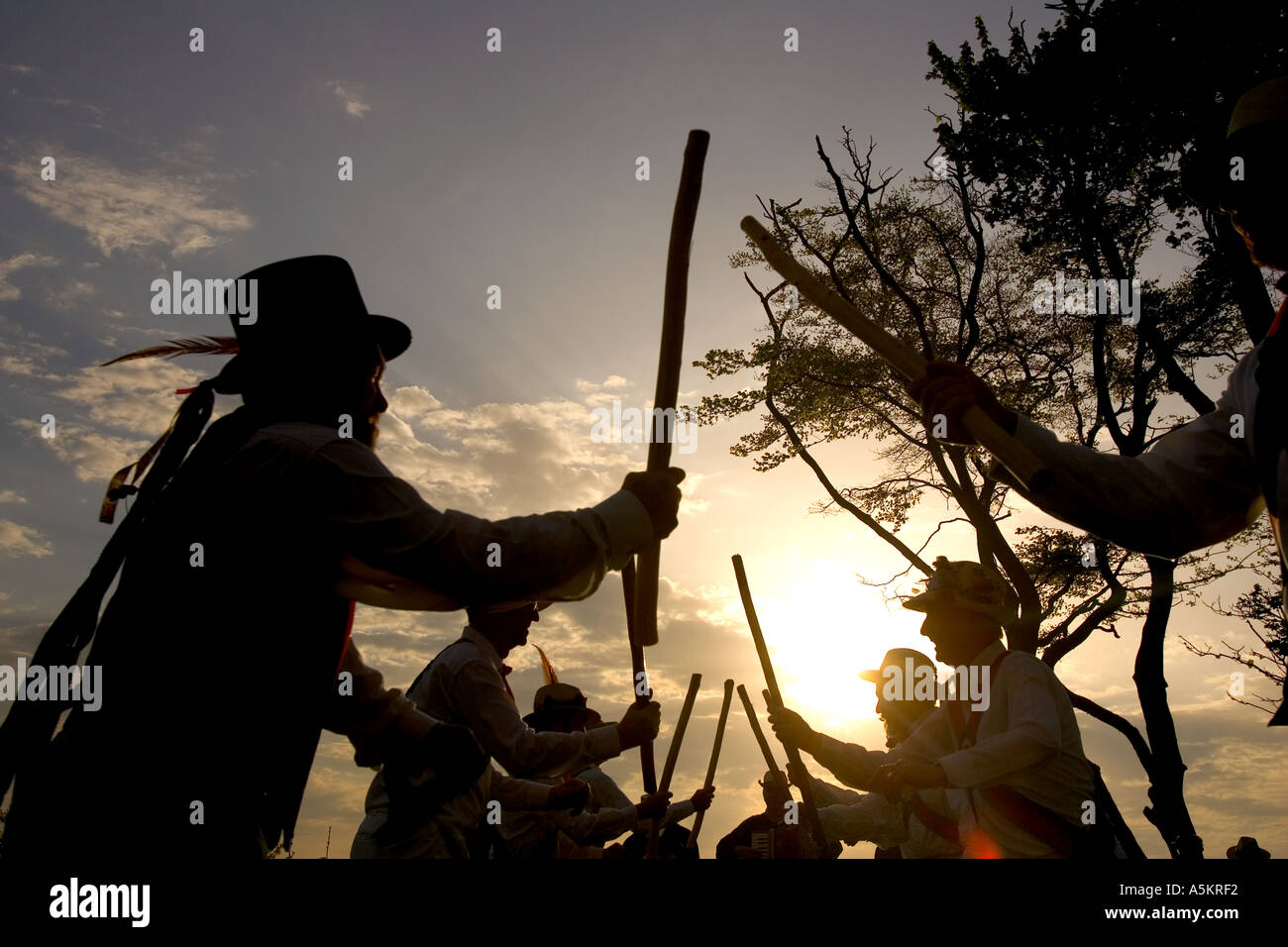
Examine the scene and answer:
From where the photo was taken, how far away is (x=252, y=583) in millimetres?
2223

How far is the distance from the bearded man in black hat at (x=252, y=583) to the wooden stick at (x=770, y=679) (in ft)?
13.2

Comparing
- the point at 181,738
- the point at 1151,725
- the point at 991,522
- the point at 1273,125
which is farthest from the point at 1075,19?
the point at 181,738

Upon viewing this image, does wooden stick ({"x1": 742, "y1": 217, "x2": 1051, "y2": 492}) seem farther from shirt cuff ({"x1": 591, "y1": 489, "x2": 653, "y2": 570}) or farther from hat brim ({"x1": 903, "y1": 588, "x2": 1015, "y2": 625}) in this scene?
hat brim ({"x1": 903, "y1": 588, "x2": 1015, "y2": 625})

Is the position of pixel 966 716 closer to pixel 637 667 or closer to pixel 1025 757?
pixel 1025 757

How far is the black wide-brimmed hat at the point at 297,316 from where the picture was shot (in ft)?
8.82

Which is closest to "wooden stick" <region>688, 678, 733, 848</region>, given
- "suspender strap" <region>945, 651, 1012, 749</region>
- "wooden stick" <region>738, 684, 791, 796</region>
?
"wooden stick" <region>738, 684, 791, 796</region>

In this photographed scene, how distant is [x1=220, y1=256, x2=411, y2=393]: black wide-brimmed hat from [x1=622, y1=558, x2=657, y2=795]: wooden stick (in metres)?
1.20

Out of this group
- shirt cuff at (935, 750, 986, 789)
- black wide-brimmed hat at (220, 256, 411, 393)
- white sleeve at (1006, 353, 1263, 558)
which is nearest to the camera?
white sleeve at (1006, 353, 1263, 558)

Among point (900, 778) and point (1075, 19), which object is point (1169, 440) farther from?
point (1075, 19)

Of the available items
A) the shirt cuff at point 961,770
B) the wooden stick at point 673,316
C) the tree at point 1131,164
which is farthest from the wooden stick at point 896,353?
the tree at point 1131,164

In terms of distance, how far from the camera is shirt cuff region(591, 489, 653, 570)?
2719mm

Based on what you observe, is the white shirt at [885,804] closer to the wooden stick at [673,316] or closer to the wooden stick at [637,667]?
the wooden stick at [637,667]

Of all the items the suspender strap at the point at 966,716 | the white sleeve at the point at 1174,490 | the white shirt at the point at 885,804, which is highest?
the white sleeve at the point at 1174,490
